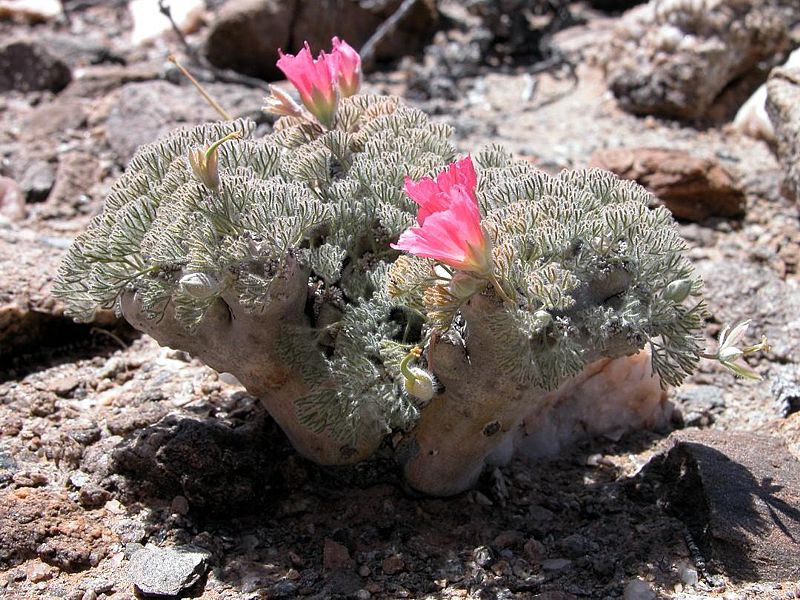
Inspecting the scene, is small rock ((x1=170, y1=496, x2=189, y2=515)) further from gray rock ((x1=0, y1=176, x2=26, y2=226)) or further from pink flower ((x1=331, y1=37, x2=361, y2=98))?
gray rock ((x1=0, y1=176, x2=26, y2=226))

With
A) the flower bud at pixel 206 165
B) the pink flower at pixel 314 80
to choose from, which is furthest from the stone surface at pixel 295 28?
the flower bud at pixel 206 165

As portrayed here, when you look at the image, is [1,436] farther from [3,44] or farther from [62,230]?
[3,44]

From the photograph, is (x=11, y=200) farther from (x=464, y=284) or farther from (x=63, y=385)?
(x=464, y=284)

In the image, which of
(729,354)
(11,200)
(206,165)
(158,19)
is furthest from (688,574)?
(158,19)

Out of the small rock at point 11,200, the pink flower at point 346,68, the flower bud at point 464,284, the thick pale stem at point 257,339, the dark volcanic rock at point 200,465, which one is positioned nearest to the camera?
the flower bud at point 464,284

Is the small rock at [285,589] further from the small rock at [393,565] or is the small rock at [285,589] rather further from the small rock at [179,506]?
the small rock at [179,506]

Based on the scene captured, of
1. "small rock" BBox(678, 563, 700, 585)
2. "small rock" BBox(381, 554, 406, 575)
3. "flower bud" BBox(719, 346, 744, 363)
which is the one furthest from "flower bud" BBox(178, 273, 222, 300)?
"small rock" BBox(678, 563, 700, 585)
